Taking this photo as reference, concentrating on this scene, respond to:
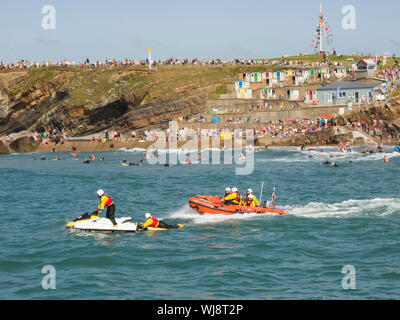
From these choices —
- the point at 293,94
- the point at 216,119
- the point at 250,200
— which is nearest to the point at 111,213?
the point at 250,200

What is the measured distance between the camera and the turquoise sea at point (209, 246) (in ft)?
68.4

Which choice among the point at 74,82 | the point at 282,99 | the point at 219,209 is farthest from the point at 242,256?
the point at 74,82

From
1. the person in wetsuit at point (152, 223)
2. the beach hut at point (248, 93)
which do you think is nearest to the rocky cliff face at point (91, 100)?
the beach hut at point (248, 93)

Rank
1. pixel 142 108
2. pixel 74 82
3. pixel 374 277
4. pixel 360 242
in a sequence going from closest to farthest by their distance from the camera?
pixel 374 277 < pixel 360 242 < pixel 142 108 < pixel 74 82

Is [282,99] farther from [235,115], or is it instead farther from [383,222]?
[383,222]

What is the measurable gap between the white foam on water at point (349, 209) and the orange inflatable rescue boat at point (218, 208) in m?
1.84

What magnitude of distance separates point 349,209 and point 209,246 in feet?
40.3

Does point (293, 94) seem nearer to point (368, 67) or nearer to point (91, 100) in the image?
point (368, 67)

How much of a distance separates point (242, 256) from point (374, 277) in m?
5.82

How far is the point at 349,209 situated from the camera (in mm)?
35375

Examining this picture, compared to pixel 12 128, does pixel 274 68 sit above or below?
above

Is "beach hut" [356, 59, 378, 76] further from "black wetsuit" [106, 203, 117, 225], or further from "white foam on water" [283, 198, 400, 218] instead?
"black wetsuit" [106, 203, 117, 225]

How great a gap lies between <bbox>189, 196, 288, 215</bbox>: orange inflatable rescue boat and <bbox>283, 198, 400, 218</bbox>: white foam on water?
72.3 inches
